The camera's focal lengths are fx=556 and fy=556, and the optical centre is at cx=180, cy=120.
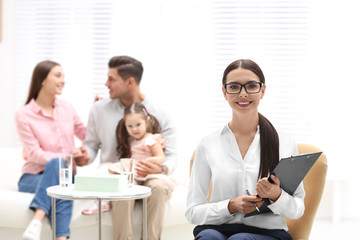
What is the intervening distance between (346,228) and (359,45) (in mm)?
1543

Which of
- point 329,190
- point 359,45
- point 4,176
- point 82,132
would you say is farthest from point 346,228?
point 4,176

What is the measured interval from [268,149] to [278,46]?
9.58 feet

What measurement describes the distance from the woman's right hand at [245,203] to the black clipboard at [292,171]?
2 centimetres

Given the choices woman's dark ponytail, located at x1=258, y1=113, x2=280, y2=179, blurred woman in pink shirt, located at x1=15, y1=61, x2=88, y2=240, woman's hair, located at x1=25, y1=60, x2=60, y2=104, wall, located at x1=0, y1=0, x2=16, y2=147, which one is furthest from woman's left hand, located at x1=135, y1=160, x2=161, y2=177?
wall, located at x1=0, y1=0, x2=16, y2=147

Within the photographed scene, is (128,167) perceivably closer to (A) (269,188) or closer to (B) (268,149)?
(B) (268,149)

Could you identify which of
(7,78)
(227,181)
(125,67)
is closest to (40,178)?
(125,67)

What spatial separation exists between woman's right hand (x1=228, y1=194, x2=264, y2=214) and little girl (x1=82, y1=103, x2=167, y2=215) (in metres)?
1.39

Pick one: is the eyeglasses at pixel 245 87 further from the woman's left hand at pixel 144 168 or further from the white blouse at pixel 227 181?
the woman's left hand at pixel 144 168

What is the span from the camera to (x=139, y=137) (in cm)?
341

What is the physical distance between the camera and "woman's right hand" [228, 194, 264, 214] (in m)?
1.94

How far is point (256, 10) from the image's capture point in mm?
4824

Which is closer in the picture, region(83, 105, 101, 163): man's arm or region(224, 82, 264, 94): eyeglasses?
region(224, 82, 264, 94): eyeglasses

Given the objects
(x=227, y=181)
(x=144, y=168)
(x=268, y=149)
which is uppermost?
(x=268, y=149)

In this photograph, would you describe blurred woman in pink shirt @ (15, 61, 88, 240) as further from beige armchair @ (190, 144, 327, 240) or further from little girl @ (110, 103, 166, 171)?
beige armchair @ (190, 144, 327, 240)
